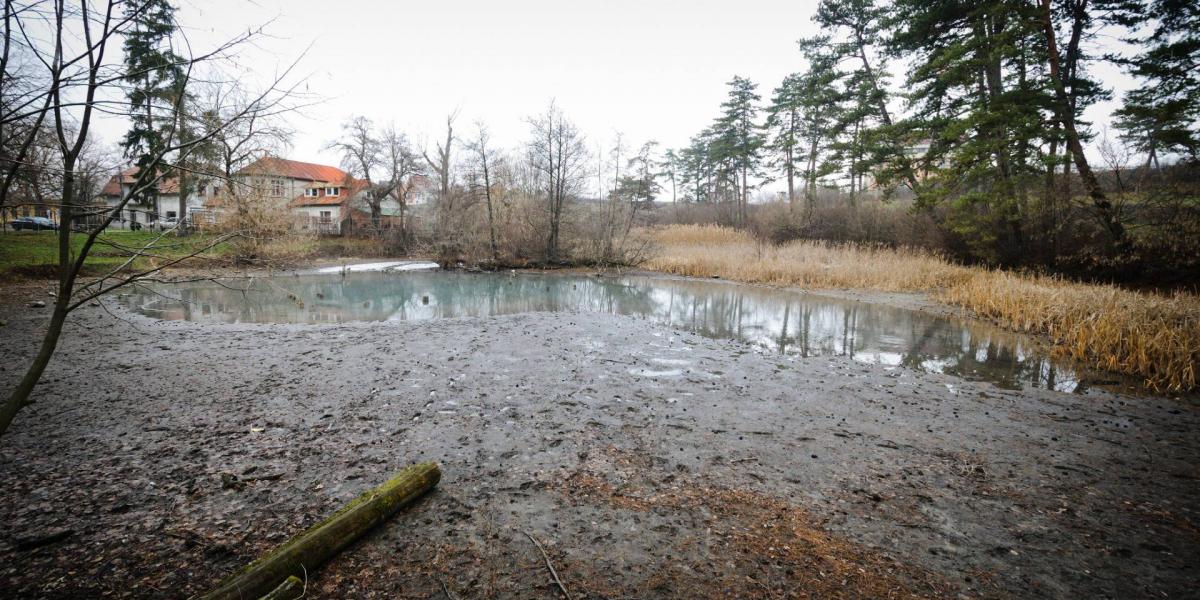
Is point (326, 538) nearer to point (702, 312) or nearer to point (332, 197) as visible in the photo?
point (702, 312)

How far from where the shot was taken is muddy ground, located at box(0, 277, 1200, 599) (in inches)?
107

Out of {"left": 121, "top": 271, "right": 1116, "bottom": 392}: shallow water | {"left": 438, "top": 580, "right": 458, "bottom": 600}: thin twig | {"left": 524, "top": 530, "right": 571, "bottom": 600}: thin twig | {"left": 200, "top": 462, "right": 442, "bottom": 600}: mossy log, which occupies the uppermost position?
{"left": 121, "top": 271, "right": 1116, "bottom": 392}: shallow water

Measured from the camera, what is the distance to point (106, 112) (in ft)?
9.29

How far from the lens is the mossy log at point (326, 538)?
7.54 ft

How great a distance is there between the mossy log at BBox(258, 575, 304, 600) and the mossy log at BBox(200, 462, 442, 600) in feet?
0.23

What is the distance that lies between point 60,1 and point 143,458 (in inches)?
132

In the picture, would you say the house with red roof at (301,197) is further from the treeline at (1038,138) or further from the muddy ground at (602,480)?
the treeline at (1038,138)

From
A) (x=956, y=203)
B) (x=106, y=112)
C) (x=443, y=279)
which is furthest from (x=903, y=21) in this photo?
(x=106, y=112)

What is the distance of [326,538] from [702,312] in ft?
38.2

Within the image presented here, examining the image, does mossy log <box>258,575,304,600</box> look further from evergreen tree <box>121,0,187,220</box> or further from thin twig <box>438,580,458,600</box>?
evergreen tree <box>121,0,187,220</box>

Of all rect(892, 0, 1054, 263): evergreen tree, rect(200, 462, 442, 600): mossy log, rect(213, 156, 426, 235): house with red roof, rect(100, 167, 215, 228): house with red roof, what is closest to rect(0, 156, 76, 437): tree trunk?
rect(100, 167, 215, 228): house with red roof

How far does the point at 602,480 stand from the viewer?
384cm

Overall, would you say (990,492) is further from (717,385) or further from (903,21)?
(903,21)

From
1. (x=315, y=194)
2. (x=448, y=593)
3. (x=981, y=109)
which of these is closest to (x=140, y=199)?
(x=448, y=593)
